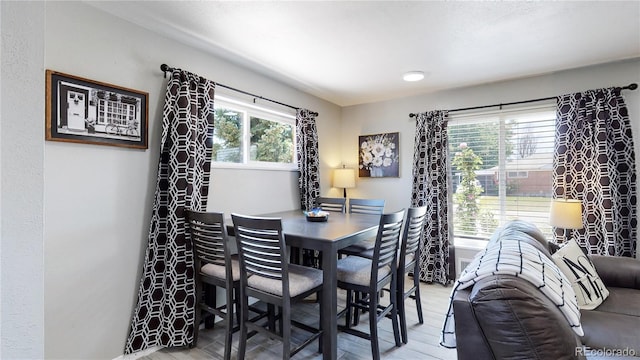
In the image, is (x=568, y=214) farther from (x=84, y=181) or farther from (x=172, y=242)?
(x=84, y=181)

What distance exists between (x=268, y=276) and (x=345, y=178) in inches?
98.5

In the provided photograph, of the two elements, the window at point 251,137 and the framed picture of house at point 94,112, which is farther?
the window at point 251,137

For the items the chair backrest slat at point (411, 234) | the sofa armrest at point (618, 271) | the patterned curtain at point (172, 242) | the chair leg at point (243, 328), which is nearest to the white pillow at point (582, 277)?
the sofa armrest at point (618, 271)

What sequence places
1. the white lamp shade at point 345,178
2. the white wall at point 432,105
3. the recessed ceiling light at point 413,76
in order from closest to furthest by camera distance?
the white wall at point 432,105, the recessed ceiling light at point 413,76, the white lamp shade at point 345,178

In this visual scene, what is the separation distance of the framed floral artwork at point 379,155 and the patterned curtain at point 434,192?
0.37 metres

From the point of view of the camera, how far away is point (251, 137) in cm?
304

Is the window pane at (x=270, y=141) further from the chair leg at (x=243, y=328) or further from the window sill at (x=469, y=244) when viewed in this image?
the window sill at (x=469, y=244)

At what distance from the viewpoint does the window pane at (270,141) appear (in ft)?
10.1

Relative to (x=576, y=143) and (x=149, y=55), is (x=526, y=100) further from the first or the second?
(x=149, y=55)

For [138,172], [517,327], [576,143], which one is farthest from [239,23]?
[576,143]

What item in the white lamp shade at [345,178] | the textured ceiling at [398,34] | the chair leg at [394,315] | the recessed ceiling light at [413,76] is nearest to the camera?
the textured ceiling at [398,34]

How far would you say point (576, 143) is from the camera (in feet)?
9.46

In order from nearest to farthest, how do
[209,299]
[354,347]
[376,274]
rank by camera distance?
[376,274] → [354,347] → [209,299]

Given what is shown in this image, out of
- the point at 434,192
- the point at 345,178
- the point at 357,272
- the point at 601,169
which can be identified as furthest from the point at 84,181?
the point at 601,169
